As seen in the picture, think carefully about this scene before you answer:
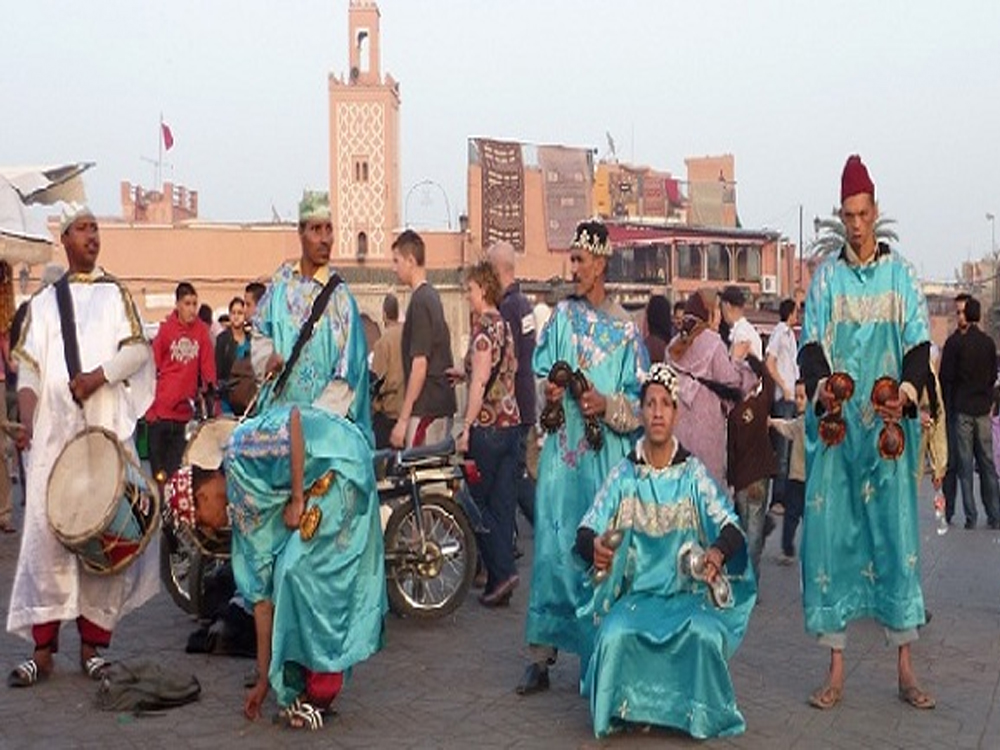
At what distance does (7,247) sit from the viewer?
12.0 meters

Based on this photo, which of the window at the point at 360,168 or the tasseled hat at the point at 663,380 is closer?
the tasseled hat at the point at 663,380

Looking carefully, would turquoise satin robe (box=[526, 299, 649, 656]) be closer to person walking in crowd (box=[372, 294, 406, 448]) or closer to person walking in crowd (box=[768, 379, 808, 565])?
person walking in crowd (box=[768, 379, 808, 565])

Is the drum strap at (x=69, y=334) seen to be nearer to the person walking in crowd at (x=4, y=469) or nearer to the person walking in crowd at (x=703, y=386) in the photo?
the person walking in crowd at (x=703, y=386)

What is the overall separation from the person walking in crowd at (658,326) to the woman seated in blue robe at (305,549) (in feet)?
16.2

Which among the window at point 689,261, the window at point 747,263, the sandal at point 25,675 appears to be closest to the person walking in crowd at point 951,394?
the sandal at point 25,675

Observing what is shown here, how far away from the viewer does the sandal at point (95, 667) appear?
7109mm

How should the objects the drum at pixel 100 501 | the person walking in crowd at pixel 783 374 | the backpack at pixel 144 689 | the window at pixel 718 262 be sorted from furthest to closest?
the window at pixel 718 262
the person walking in crowd at pixel 783 374
the drum at pixel 100 501
the backpack at pixel 144 689

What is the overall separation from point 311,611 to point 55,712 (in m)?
1.36

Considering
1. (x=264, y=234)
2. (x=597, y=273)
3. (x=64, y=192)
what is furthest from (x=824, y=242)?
(x=597, y=273)

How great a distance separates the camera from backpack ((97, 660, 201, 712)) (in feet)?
21.7

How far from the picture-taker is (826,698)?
6.57m

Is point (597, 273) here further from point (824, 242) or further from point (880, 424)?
point (824, 242)

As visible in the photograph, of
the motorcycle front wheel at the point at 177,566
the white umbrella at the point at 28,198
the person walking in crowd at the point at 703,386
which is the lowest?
the motorcycle front wheel at the point at 177,566

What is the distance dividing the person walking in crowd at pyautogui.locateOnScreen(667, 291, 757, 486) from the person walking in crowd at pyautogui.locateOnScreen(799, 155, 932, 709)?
90.7 inches
